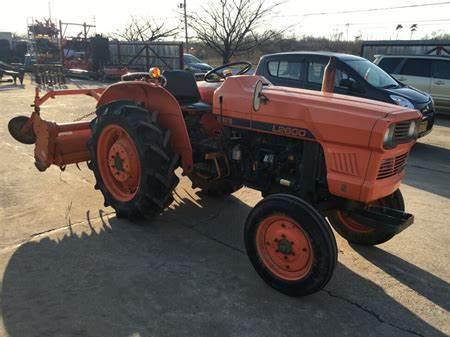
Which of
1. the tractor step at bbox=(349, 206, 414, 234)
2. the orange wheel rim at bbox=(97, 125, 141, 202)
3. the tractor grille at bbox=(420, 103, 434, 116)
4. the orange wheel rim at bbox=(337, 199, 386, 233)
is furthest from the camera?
the tractor grille at bbox=(420, 103, 434, 116)

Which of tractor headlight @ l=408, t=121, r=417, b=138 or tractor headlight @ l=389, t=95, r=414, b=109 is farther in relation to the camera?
tractor headlight @ l=389, t=95, r=414, b=109

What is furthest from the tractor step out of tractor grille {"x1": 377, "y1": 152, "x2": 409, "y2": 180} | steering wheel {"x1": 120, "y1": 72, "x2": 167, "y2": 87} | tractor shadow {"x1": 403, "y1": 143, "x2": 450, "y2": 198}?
tractor shadow {"x1": 403, "y1": 143, "x2": 450, "y2": 198}

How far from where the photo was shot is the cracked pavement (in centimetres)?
265

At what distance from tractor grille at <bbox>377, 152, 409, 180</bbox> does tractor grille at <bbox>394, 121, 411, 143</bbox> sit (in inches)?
5.6

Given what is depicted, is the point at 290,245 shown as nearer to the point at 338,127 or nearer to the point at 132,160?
the point at 338,127

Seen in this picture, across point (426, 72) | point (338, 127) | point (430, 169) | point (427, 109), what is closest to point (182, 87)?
point (338, 127)

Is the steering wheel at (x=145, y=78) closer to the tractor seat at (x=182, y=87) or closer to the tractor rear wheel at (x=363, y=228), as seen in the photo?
the tractor seat at (x=182, y=87)

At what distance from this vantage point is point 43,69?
19.3 m

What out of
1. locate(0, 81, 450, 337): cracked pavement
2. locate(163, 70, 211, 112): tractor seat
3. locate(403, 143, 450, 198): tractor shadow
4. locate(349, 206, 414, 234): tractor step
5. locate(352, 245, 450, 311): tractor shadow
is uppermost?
locate(163, 70, 211, 112): tractor seat

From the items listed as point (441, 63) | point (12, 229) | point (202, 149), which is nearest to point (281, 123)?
point (202, 149)

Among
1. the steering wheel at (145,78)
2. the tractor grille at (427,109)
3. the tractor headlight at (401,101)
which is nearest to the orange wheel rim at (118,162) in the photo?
the steering wheel at (145,78)

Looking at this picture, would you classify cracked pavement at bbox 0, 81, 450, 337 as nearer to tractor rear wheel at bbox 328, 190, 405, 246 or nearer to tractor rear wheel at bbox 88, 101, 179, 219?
tractor rear wheel at bbox 328, 190, 405, 246

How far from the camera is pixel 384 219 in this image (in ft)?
10.0

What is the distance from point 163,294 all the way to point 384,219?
1632 mm
